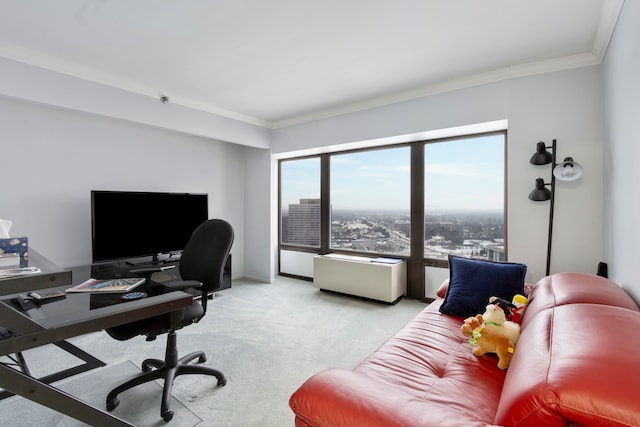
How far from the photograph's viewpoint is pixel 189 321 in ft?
6.57

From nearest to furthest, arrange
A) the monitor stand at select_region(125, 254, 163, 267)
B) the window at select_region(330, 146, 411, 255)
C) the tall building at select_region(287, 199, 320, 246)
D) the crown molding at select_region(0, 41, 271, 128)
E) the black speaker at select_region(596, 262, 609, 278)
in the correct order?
the black speaker at select_region(596, 262, 609, 278) < the crown molding at select_region(0, 41, 271, 128) < the monitor stand at select_region(125, 254, 163, 267) < the window at select_region(330, 146, 411, 255) < the tall building at select_region(287, 199, 320, 246)

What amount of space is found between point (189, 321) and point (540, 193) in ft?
9.68

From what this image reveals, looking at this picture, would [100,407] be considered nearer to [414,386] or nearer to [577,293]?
[414,386]

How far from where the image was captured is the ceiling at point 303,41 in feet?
6.74

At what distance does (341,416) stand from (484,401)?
70 centimetres

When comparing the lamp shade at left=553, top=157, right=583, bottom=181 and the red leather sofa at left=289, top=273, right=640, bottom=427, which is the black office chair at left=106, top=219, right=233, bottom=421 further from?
the lamp shade at left=553, top=157, right=583, bottom=181

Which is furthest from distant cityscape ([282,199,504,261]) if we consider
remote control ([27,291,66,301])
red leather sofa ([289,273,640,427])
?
remote control ([27,291,66,301])

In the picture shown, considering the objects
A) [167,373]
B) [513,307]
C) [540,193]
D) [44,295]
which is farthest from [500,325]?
[44,295]

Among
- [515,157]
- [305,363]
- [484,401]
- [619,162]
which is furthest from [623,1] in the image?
[305,363]

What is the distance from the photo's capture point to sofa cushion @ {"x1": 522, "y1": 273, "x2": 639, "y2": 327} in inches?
54.2

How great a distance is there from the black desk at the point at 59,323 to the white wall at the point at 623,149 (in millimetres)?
2413

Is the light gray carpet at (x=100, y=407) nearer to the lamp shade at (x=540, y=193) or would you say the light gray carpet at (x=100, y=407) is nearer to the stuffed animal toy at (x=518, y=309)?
the stuffed animal toy at (x=518, y=309)

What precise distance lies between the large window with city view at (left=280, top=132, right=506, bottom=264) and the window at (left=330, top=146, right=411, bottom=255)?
0.01 metres

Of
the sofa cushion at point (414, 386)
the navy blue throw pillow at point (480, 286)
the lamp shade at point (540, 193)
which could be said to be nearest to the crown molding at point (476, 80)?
the lamp shade at point (540, 193)
